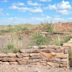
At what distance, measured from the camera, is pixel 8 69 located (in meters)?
11.9

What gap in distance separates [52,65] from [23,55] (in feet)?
4.31

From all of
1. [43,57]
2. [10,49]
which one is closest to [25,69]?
[43,57]

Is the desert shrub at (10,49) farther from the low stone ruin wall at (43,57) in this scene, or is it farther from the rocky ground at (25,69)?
the rocky ground at (25,69)

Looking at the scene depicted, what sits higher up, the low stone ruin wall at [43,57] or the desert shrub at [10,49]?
the desert shrub at [10,49]

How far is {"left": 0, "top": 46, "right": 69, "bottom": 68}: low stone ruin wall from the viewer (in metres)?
12.7

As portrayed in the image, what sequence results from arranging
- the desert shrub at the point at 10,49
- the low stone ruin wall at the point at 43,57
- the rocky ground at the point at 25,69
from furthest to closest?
the desert shrub at the point at 10,49, the low stone ruin wall at the point at 43,57, the rocky ground at the point at 25,69

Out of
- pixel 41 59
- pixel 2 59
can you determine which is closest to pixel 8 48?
pixel 2 59

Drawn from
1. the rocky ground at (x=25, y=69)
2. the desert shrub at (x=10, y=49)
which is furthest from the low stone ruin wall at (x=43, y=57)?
the desert shrub at (x=10, y=49)

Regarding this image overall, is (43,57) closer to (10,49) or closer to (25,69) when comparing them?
(25,69)

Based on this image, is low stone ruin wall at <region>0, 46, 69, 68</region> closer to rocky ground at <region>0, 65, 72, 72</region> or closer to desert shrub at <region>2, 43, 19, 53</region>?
rocky ground at <region>0, 65, 72, 72</region>

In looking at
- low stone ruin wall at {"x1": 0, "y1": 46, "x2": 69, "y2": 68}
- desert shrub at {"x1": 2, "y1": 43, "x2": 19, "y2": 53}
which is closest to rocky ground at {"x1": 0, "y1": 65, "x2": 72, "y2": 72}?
low stone ruin wall at {"x1": 0, "y1": 46, "x2": 69, "y2": 68}

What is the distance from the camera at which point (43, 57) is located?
1281 centimetres

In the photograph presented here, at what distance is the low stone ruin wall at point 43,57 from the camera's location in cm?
1267

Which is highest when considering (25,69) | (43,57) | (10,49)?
(10,49)
